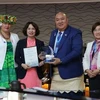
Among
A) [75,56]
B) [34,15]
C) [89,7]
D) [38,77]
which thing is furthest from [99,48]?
[34,15]

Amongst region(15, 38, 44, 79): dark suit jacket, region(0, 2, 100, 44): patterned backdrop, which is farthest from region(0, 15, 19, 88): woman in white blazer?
region(0, 2, 100, 44): patterned backdrop

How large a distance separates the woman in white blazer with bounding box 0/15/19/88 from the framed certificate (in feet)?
0.42

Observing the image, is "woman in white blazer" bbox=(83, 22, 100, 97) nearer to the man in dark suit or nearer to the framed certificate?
the man in dark suit

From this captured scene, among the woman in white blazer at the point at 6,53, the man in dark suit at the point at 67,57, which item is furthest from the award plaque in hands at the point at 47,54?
the woman in white blazer at the point at 6,53

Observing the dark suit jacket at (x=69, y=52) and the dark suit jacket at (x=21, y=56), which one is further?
the dark suit jacket at (x=21, y=56)

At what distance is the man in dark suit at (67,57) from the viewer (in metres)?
2.47

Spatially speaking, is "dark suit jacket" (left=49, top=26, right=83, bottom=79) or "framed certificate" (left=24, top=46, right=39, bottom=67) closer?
"dark suit jacket" (left=49, top=26, right=83, bottom=79)

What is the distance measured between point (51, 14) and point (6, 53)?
6.61 feet

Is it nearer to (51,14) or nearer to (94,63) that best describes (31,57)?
(94,63)

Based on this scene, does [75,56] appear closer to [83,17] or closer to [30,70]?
[30,70]

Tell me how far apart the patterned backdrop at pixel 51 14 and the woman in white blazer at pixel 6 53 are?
1781 millimetres

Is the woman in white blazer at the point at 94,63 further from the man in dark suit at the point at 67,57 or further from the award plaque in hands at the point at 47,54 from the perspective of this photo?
the award plaque in hands at the point at 47,54

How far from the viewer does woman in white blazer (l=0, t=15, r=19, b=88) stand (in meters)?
2.67

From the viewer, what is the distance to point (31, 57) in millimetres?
2664
